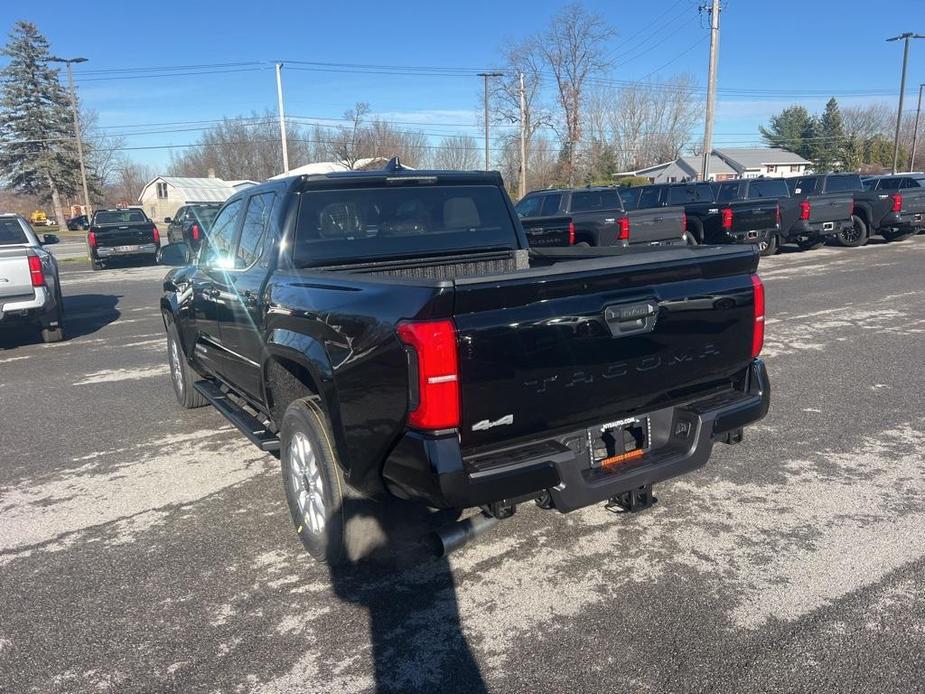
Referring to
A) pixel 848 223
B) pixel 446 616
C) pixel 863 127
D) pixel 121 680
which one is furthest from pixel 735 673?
pixel 863 127

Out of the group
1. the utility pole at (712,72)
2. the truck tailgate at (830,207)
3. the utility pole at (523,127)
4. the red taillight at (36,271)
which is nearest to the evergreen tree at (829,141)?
the utility pole at (523,127)

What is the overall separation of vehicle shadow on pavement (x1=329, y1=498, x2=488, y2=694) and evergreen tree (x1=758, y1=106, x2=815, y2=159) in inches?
3859

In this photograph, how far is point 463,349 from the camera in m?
2.68

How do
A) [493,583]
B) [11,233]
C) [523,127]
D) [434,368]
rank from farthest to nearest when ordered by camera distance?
[523,127] → [11,233] → [493,583] → [434,368]

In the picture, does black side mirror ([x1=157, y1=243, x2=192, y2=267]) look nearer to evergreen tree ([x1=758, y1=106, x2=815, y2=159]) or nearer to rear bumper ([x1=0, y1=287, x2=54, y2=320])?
rear bumper ([x1=0, y1=287, x2=54, y2=320])

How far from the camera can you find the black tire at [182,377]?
19.8 ft

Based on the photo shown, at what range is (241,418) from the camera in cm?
454

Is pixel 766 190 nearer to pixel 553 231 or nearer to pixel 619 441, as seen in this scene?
pixel 553 231

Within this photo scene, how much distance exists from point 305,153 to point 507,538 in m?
82.3

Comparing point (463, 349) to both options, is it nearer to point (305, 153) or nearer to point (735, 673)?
point (735, 673)

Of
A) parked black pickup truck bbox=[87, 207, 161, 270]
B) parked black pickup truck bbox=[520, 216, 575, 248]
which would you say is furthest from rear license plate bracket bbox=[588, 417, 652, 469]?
parked black pickup truck bbox=[87, 207, 161, 270]

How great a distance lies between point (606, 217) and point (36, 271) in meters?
9.47

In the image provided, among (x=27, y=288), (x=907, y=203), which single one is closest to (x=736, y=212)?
(x=907, y=203)

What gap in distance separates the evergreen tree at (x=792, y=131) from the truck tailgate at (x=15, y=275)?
95.6 m
